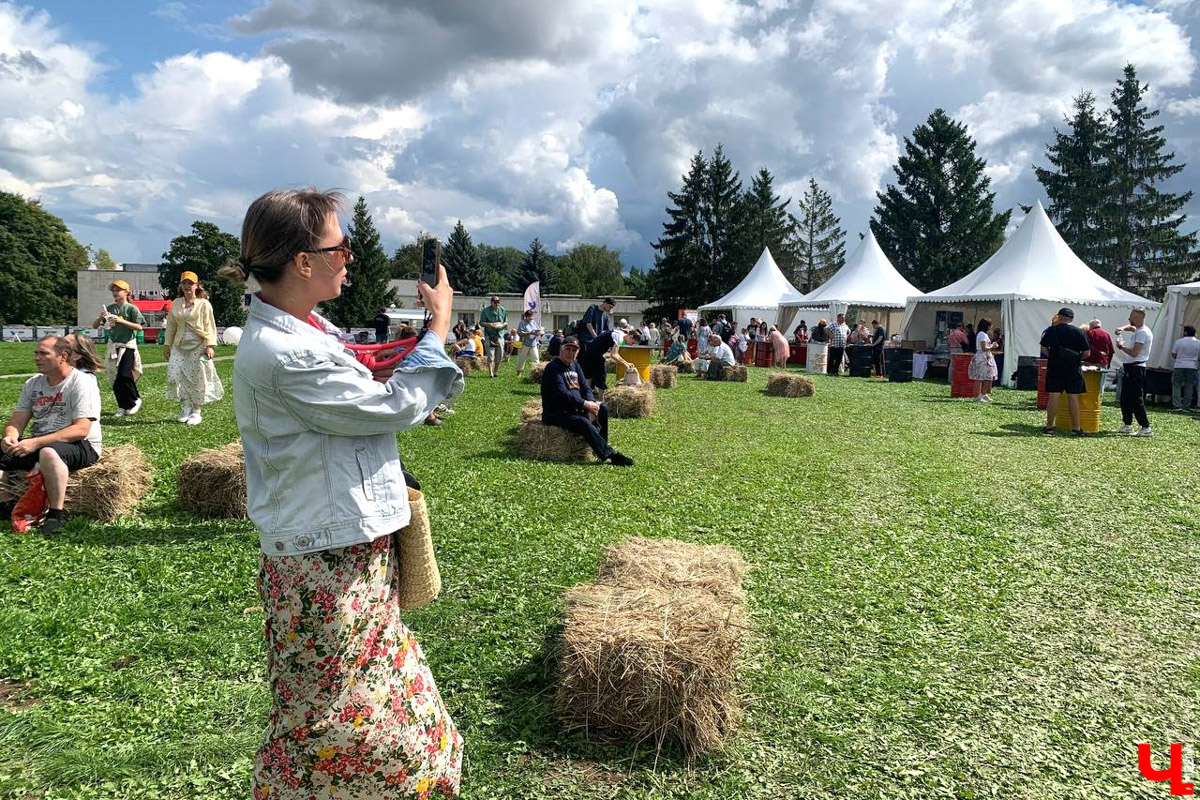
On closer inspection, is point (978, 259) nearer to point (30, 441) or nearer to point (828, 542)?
point (828, 542)

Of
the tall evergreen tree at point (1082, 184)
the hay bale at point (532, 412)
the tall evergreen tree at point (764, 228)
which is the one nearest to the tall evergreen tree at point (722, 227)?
the tall evergreen tree at point (764, 228)

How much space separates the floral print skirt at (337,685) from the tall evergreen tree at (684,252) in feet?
181

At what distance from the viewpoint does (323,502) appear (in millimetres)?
1803

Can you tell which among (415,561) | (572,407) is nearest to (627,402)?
(572,407)

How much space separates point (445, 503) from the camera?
255 inches

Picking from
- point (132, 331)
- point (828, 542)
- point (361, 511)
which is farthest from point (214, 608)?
point (132, 331)

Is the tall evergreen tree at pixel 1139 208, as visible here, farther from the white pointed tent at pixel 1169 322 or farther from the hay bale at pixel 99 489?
the hay bale at pixel 99 489

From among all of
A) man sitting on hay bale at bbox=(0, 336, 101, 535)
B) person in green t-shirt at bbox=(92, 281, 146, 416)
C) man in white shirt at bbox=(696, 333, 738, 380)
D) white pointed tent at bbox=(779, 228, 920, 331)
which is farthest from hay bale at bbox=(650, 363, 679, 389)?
man sitting on hay bale at bbox=(0, 336, 101, 535)

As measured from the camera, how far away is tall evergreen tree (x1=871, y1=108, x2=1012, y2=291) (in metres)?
49.4

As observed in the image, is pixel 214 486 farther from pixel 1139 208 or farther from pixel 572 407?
pixel 1139 208

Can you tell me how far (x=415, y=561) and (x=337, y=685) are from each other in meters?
0.37

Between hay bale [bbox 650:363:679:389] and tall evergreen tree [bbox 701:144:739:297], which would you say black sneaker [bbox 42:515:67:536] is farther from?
tall evergreen tree [bbox 701:144:739:297]

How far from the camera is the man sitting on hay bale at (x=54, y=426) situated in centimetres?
528

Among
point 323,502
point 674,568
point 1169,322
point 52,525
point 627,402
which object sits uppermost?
point 1169,322
